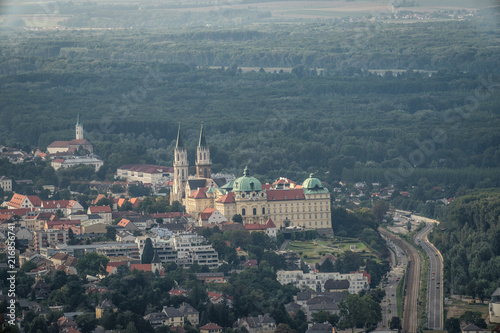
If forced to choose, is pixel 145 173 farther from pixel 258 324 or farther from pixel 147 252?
pixel 258 324

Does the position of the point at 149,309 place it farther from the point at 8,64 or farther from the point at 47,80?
the point at 8,64

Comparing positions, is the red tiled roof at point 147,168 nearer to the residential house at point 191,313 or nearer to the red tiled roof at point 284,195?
the red tiled roof at point 284,195

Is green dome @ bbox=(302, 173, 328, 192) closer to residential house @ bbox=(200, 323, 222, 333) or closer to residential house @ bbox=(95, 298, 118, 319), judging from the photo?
residential house @ bbox=(95, 298, 118, 319)

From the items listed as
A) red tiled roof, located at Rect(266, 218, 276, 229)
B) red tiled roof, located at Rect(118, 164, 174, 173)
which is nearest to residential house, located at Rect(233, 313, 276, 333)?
red tiled roof, located at Rect(266, 218, 276, 229)

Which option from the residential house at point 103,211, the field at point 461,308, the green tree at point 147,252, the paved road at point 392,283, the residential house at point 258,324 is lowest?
the paved road at point 392,283

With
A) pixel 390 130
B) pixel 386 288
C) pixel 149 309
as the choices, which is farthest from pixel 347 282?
pixel 390 130

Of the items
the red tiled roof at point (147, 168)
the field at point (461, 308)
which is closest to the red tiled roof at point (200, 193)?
the red tiled roof at point (147, 168)
